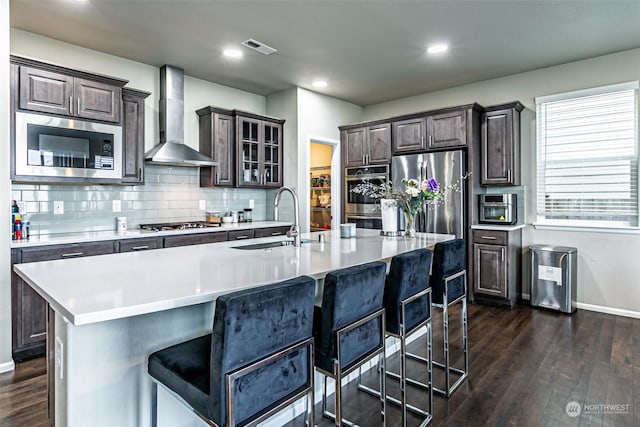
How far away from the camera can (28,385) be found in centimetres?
245

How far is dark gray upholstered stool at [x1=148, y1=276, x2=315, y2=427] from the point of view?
114 centimetres

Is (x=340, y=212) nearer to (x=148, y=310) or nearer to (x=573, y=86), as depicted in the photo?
(x=573, y=86)

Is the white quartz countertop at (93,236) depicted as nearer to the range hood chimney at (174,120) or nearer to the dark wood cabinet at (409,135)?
A: the range hood chimney at (174,120)

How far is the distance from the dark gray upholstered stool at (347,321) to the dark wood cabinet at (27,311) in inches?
94.3

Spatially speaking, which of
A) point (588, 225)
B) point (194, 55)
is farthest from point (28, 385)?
point (588, 225)

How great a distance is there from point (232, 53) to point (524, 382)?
12.8 ft

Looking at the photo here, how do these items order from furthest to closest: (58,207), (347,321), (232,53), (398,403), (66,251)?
(232,53) → (58,207) → (66,251) → (398,403) → (347,321)

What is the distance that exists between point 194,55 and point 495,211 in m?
3.82

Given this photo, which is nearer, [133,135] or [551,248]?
[133,135]

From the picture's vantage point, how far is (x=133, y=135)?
12.4ft

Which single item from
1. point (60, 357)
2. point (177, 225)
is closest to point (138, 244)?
point (177, 225)

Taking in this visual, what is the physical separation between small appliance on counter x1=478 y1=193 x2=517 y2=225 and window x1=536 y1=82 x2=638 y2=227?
19.3 inches

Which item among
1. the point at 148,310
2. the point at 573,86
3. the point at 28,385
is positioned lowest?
the point at 28,385

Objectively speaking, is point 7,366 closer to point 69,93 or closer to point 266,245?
point 266,245
